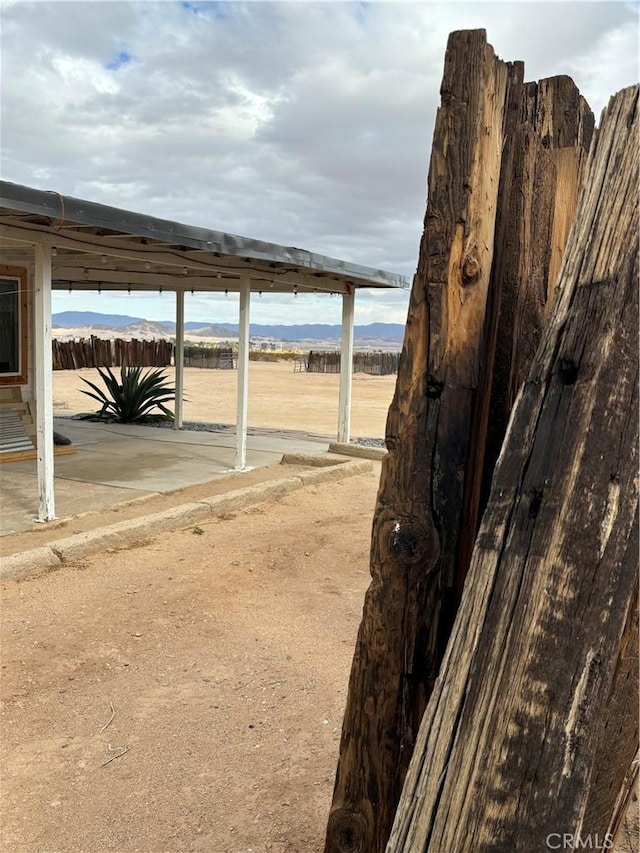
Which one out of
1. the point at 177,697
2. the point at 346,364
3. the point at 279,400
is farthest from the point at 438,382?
the point at 279,400

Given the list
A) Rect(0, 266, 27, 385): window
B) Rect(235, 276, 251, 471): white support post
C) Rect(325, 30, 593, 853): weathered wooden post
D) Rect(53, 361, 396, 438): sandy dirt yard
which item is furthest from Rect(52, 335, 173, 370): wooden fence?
Rect(325, 30, 593, 853): weathered wooden post

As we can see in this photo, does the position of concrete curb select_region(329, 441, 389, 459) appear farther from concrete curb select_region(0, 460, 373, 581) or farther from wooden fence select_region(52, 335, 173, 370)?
wooden fence select_region(52, 335, 173, 370)

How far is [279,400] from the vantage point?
22.2 metres

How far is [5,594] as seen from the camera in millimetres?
4930

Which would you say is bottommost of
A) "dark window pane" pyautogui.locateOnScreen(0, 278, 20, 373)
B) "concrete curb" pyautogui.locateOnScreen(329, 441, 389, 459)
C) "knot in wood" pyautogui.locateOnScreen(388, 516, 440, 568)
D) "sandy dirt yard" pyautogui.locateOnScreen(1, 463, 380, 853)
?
"sandy dirt yard" pyautogui.locateOnScreen(1, 463, 380, 853)

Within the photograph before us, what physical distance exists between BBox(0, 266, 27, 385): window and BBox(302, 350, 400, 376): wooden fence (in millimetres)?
26396

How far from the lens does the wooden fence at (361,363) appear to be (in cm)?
3641

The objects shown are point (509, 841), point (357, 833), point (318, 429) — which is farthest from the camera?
point (318, 429)

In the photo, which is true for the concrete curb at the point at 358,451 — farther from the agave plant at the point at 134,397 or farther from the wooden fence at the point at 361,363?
the wooden fence at the point at 361,363

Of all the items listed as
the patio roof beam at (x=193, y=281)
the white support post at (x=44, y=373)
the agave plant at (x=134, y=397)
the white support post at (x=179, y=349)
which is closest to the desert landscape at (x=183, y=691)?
the white support post at (x=44, y=373)

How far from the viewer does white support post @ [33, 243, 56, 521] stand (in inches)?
248

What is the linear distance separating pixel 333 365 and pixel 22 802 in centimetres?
3534

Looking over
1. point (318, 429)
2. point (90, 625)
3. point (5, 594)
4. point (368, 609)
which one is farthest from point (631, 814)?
point (318, 429)

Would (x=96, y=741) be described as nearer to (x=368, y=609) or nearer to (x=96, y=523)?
(x=368, y=609)
